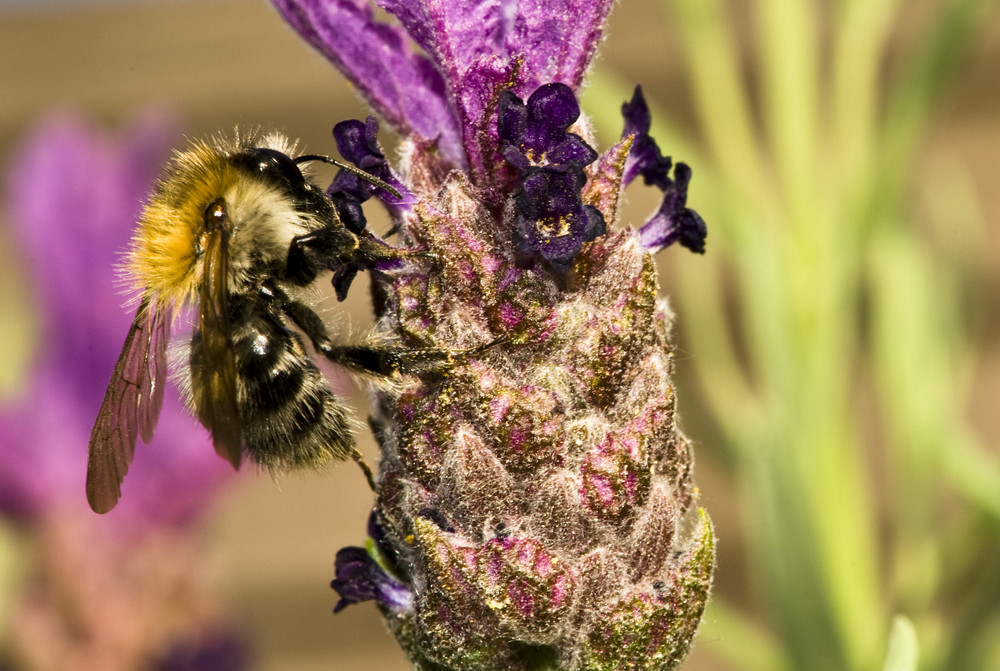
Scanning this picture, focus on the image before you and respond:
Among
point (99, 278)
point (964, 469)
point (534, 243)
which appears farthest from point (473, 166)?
point (99, 278)

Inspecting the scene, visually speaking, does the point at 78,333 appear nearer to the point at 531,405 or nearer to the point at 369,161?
the point at 369,161

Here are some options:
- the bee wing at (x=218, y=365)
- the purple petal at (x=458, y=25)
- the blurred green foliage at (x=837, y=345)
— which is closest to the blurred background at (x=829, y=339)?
the blurred green foliage at (x=837, y=345)

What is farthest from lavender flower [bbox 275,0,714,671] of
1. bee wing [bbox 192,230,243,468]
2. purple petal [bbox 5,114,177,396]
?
purple petal [bbox 5,114,177,396]

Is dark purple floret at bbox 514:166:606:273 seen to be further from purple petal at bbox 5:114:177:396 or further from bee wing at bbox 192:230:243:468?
purple petal at bbox 5:114:177:396

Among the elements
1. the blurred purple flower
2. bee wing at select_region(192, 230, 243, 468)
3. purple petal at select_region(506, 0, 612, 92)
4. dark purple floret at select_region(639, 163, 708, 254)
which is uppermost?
the blurred purple flower

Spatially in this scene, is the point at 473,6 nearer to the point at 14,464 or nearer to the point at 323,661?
the point at 14,464

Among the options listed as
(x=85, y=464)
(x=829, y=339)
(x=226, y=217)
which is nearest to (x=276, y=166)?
(x=226, y=217)
